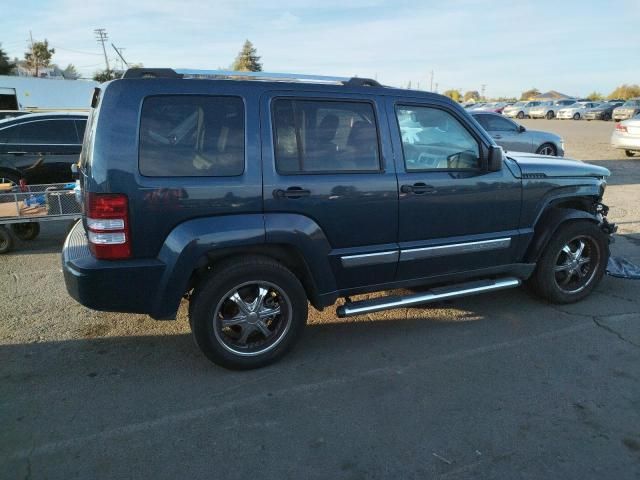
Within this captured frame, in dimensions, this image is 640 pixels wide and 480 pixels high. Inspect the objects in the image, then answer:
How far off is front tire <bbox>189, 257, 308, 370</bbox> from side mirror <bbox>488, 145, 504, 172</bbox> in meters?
1.83

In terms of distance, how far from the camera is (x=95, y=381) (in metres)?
3.30

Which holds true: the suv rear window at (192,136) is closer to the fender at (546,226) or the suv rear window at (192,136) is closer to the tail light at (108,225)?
the tail light at (108,225)

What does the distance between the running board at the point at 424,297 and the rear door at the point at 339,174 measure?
0.54 feet

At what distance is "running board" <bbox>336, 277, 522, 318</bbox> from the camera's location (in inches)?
145

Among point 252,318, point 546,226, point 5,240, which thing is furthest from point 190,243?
point 5,240

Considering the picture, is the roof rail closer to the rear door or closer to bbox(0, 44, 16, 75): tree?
the rear door

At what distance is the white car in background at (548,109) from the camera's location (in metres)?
45.3

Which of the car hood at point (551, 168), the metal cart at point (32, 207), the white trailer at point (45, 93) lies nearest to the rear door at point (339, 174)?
the car hood at point (551, 168)

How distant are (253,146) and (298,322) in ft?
4.21

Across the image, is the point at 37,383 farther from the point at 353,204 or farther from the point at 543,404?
the point at 543,404

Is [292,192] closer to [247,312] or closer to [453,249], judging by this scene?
[247,312]

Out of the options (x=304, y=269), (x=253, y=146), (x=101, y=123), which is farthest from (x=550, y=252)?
(x=101, y=123)

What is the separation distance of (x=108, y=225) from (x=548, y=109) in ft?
165

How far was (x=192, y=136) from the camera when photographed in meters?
3.11
